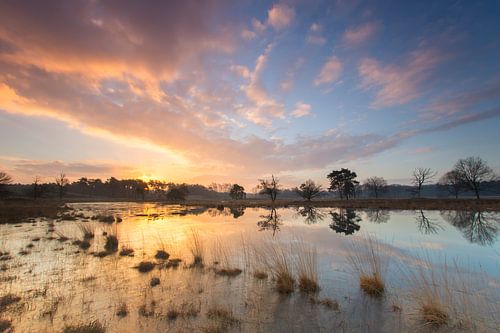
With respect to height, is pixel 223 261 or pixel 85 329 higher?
pixel 85 329

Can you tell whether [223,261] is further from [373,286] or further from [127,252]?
[373,286]

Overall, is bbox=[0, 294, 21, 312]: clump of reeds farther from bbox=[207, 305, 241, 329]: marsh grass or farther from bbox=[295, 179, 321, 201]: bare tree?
bbox=[295, 179, 321, 201]: bare tree

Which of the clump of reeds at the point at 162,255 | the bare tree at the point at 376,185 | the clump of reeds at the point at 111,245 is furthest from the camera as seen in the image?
the bare tree at the point at 376,185

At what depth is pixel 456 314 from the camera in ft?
22.2

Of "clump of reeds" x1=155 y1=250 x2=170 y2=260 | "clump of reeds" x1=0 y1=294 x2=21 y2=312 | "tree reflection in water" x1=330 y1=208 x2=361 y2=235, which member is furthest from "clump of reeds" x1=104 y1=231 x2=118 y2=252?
"tree reflection in water" x1=330 y1=208 x2=361 y2=235

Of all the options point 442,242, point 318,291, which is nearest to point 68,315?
point 318,291

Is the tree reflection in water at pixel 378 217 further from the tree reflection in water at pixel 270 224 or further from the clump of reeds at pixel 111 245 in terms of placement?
the clump of reeds at pixel 111 245

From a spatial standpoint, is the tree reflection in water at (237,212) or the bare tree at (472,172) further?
the bare tree at (472,172)

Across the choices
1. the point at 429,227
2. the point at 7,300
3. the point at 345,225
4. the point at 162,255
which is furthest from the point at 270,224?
the point at 7,300

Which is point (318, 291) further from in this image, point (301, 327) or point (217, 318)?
point (217, 318)

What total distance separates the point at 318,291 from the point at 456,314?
3.69 m

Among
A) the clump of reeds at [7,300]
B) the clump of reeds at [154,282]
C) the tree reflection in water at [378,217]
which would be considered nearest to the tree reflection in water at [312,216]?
the tree reflection in water at [378,217]

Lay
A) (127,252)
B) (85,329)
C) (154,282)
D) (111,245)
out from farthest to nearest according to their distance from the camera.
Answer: (111,245) → (127,252) → (154,282) → (85,329)

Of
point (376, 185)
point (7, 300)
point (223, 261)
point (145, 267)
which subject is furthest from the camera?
point (376, 185)
